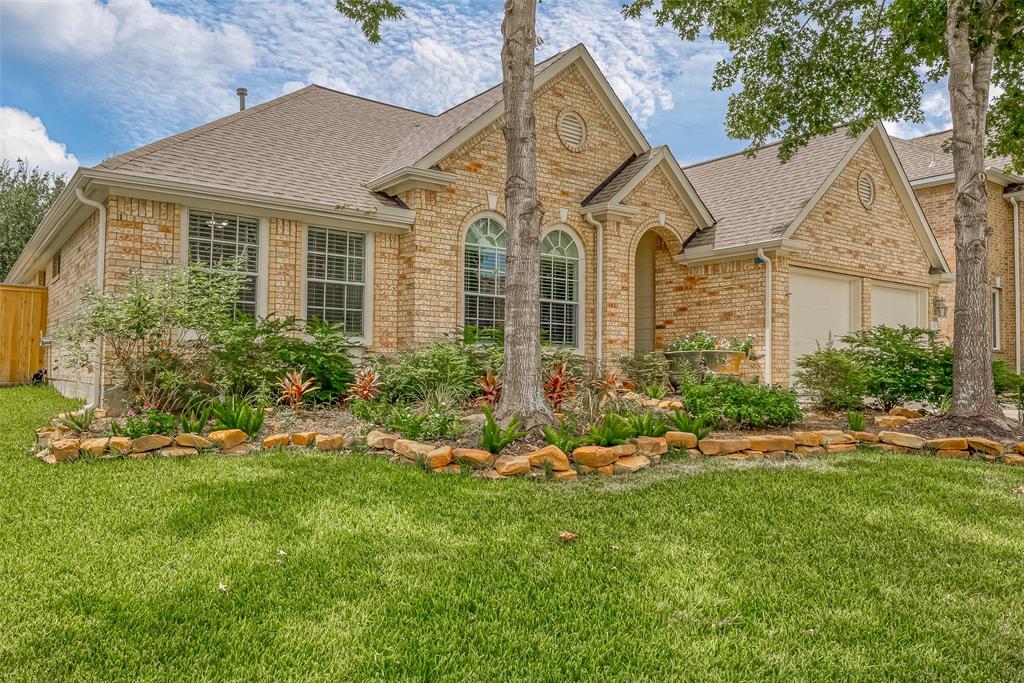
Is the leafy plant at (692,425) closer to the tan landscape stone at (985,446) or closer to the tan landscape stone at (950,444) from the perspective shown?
the tan landscape stone at (950,444)

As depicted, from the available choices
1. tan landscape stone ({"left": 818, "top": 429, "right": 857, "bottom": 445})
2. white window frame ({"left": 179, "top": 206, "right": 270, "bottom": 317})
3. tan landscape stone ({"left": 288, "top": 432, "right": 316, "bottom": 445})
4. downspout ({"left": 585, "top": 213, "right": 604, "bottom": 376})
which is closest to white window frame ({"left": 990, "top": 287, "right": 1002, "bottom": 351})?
downspout ({"left": 585, "top": 213, "right": 604, "bottom": 376})

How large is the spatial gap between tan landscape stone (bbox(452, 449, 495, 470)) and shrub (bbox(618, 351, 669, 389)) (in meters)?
6.67

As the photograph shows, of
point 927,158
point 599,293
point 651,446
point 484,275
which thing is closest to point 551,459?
point 651,446

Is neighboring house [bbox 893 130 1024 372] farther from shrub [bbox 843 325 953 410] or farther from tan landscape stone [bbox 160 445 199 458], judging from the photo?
tan landscape stone [bbox 160 445 199 458]

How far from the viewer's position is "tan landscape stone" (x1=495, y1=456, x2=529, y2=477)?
5.59 m

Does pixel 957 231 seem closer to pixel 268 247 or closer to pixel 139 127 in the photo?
pixel 268 247

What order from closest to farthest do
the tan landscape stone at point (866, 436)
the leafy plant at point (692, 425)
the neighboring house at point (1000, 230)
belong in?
the leafy plant at point (692, 425) < the tan landscape stone at point (866, 436) < the neighboring house at point (1000, 230)

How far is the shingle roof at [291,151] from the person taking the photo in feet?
31.3

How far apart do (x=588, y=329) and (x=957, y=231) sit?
606 centimetres

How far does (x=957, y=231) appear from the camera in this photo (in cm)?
852

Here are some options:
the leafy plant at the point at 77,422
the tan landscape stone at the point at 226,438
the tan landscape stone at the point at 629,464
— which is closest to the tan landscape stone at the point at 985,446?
A: the tan landscape stone at the point at 629,464

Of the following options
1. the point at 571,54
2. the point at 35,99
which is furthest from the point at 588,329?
the point at 35,99

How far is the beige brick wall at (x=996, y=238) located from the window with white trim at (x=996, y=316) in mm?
108

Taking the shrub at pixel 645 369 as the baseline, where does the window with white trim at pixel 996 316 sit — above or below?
above
